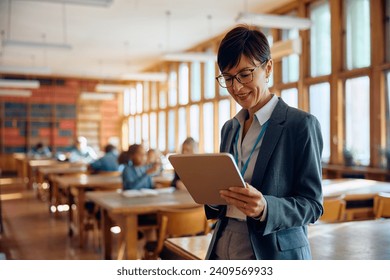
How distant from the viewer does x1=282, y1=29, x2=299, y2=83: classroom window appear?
724 centimetres

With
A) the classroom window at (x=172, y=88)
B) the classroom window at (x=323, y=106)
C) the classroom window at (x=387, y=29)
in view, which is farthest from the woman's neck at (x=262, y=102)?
the classroom window at (x=172, y=88)

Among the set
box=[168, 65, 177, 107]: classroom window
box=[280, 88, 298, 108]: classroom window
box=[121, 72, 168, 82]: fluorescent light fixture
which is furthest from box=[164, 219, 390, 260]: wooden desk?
box=[168, 65, 177, 107]: classroom window

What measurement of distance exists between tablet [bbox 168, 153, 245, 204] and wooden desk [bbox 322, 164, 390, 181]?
4693mm

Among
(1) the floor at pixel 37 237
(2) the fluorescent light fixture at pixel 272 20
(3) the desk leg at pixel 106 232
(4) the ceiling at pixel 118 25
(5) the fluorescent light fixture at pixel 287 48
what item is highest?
(4) the ceiling at pixel 118 25

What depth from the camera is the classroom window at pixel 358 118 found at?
234 inches

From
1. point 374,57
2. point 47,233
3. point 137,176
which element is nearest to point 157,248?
point 137,176

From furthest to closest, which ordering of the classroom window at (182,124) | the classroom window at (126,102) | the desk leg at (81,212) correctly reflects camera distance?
the classroom window at (126,102) < the classroom window at (182,124) < the desk leg at (81,212)

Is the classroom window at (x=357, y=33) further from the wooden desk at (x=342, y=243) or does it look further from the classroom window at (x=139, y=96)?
the classroom window at (x=139, y=96)

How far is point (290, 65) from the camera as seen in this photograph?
745 cm

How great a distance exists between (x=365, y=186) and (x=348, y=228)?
2414 millimetres

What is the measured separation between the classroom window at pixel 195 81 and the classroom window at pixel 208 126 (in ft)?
1.89

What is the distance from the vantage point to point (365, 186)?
4188mm

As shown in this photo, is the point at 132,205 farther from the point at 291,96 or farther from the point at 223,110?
the point at 223,110
